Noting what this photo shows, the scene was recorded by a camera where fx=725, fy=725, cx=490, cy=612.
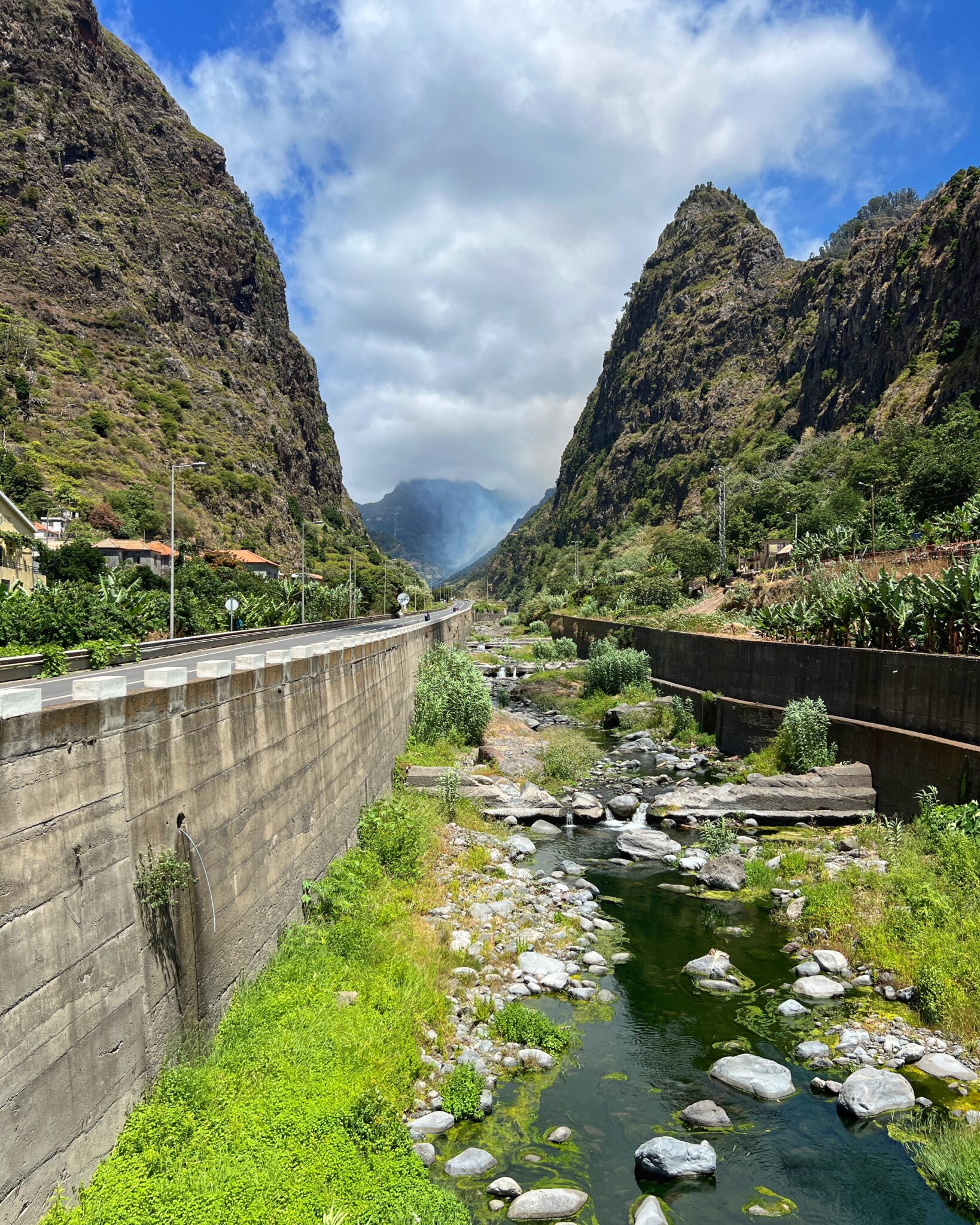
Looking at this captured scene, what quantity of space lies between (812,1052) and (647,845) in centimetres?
787

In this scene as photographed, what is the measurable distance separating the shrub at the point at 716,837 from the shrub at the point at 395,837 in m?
6.41

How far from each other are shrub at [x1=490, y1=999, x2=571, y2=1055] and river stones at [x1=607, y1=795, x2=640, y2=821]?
1021 cm

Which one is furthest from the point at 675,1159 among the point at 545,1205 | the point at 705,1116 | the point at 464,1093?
the point at 464,1093

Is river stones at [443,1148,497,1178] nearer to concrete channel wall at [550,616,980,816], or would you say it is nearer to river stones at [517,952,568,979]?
river stones at [517,952,568,979]

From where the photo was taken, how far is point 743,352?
461ft

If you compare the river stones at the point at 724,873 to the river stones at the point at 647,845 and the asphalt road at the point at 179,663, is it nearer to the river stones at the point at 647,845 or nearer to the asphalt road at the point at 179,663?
the river stones at the point at 647,845

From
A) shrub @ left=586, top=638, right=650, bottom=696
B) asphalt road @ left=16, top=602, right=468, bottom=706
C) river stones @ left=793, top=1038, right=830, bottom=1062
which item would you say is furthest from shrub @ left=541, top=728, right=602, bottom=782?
river stones @ left=793, top=1038, right=830, bottom=1062

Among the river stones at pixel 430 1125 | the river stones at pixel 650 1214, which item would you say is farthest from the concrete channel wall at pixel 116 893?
the river stones at pixel 650 1214

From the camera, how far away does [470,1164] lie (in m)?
7.11

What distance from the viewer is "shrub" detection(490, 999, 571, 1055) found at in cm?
923

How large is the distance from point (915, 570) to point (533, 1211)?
29577 millimetres

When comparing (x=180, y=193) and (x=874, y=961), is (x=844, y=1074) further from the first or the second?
(x=180, y=193)

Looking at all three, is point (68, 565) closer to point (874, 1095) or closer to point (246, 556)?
point (246, 556)

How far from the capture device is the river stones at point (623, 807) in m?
19.6
